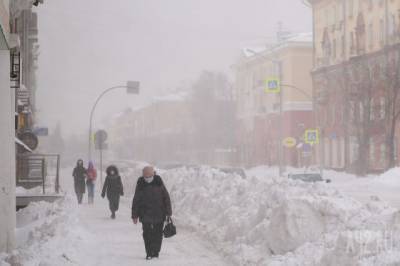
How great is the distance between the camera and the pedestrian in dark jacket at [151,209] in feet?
44.0

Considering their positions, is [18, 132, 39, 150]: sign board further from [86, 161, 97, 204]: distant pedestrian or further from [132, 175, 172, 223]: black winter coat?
[132, 175, 172, 223]: black winter coat

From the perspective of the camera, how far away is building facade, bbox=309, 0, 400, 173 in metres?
50.4

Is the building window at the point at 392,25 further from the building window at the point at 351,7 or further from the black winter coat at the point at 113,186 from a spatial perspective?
the black winter coat at the point at 113,186

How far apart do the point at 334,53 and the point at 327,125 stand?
5.82 meters

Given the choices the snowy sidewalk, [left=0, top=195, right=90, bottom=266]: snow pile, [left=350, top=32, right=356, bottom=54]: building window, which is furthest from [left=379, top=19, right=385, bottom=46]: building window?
[left=0, top=195, right=90, bottom=266]: snow pile

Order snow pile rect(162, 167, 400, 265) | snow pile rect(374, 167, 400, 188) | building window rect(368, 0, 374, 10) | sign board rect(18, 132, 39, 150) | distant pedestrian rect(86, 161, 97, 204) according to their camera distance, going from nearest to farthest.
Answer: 1. snow pile rect(162, 167, 400, 265)
2. distant pedestrian rect(86, 161, 97, 204)
3. sign board rect(18, 132, 39, 150)
4. snow pile rect(374, 167, 400, 188)
5. building window rect(368, 0, 374, 10)

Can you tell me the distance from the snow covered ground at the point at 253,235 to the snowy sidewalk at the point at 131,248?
0.02m

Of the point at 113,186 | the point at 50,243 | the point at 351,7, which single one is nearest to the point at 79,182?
the point at 113,186

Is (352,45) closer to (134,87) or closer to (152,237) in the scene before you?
(134,87)

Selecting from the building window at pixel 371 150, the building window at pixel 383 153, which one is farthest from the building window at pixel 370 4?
the building window at pixel 383 153

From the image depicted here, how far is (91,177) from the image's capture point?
28594mm

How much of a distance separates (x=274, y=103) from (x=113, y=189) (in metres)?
59.2

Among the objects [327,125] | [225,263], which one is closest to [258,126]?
[327,125]

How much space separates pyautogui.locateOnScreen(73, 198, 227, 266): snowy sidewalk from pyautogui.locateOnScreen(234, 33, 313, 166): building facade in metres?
50.4
